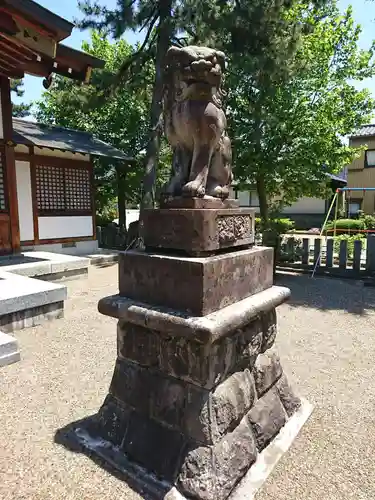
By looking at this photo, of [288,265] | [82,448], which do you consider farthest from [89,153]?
[82,448]

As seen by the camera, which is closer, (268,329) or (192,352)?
(192,352)

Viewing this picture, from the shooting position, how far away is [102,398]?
2.91 metres

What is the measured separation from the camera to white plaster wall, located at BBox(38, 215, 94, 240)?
32.1 ft

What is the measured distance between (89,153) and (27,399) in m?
8.19

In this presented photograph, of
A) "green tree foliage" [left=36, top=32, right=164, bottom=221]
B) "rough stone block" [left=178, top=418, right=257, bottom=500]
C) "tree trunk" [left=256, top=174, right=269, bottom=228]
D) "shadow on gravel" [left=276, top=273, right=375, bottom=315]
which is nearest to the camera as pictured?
"rough stone block" [left=178, top=418, right=257, bottom=500]

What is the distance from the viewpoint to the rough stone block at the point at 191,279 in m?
1.88

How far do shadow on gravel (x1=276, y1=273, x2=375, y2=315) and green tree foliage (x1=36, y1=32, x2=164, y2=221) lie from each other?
22.4 feet

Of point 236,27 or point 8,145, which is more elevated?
point 236,27

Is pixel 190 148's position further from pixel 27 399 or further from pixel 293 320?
pixel 293 320

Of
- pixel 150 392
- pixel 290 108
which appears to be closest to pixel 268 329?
pixel 150 392

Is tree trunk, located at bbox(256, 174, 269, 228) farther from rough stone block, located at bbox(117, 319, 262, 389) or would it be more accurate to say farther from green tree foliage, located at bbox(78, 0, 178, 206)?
rough stone block, located at bbox(117, 319, 262, 389)

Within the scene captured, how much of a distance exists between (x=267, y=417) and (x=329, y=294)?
467 centimetres

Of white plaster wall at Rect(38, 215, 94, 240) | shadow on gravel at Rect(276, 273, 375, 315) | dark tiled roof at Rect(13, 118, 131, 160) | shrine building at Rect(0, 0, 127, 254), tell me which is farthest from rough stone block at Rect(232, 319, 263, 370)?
white plaster wall at Rect(38, 215, 94, 240)

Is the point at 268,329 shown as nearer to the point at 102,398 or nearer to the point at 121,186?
the point at 102,398
